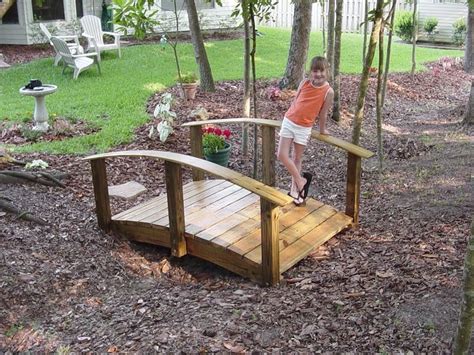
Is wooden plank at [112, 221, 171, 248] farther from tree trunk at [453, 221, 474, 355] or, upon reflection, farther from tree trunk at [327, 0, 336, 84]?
tree trunk at [327, 0, 336, 84]

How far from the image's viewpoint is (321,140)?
16.3ft

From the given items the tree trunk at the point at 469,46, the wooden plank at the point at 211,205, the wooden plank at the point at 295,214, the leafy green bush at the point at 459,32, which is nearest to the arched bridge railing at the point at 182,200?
the wooden plank at the point at 211,205

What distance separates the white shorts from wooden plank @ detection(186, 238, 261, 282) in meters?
1.25

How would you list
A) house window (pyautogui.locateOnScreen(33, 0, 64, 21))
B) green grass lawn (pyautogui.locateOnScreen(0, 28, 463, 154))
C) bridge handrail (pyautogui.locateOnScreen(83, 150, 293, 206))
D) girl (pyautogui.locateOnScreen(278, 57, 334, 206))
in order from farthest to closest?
house window (pyautogui.locateOnScreen(33, 0, 64, 21)) < green grass lawn (pyautogui.locateOnScreen(0, 28, 463, 154)) < girl (pyautogui.locateOnScreen(278, 57, 334, 206)) < bridge handrail (pyautogui.locateOnScreen(83, 150, 293, 206))

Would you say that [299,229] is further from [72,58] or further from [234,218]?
[72,58]

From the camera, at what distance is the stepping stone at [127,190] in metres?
5.92

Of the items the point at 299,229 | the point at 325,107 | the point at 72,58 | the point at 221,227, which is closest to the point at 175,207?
the point at 221,227

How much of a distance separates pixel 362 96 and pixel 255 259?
113 inches

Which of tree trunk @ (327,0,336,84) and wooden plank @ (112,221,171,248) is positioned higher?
tree trunk @ (327,0,336,84)

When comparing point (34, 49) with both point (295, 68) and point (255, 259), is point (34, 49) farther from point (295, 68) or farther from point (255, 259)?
point (255, 259)

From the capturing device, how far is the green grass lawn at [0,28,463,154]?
806 centimetres

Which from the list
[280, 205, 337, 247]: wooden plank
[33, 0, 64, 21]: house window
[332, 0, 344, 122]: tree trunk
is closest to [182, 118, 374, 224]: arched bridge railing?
[280, 205, 337, 247]: wooden plank

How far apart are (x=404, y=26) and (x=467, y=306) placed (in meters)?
19.1

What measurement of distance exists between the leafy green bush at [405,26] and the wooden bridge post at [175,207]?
57.1ft
